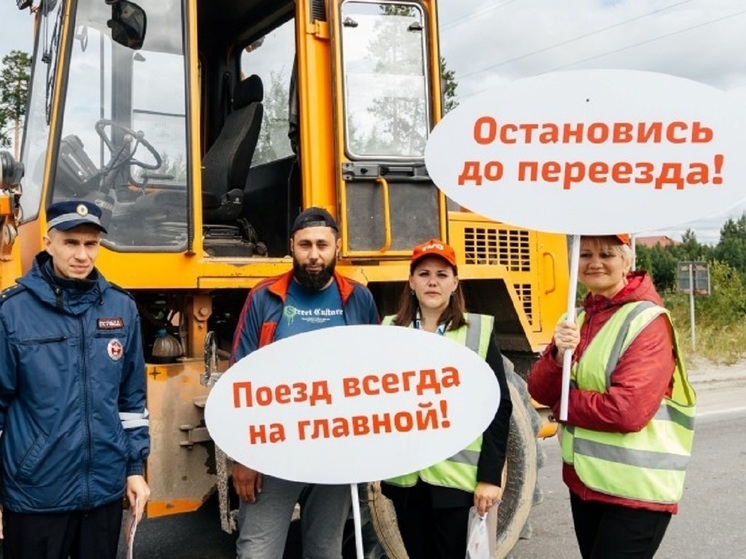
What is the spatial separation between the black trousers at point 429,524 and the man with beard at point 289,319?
0.33m

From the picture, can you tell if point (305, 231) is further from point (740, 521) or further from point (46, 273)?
point (740, 521)

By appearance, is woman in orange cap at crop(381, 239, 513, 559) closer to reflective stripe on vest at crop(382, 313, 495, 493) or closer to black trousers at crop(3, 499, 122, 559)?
reflective stripe on vest at crop(382, 313, 495, 493)

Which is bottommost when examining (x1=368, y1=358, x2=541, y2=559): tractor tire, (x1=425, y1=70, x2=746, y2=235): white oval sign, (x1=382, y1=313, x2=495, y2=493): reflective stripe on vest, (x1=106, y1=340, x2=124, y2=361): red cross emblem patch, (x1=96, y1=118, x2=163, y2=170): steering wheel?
(x1=368, y1=358, x2=541, y2=559): tractor tire

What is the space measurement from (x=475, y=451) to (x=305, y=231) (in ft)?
3.26

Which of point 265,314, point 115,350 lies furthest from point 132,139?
point 115,350

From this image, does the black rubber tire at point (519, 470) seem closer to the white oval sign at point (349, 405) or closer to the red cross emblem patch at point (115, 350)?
the white oval sign at point (349, 405)

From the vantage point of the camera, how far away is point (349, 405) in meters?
2.64

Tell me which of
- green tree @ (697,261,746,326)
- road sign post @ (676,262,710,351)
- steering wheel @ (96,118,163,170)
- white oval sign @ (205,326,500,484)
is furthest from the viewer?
green tree @ (697,261,746,326)

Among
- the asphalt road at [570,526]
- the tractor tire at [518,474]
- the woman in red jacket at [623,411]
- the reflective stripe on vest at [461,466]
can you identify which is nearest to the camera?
the woman in red jacket at [623,411]

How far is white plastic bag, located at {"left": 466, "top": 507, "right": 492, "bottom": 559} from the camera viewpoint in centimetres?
272

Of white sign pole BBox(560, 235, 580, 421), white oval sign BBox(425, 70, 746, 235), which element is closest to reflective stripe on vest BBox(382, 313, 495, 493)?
white sign pole BBox(560, 235, 580, 421)

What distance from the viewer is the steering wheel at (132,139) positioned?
12.7 ft

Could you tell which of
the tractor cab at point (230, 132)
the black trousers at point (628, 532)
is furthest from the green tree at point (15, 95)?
the black trousers at point (628, 532)

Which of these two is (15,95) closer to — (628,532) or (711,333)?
(628,532)
